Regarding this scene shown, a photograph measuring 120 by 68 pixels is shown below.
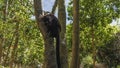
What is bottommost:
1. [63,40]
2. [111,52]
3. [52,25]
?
[111,52]

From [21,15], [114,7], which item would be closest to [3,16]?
[21,15]

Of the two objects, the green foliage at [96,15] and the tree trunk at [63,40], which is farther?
the green foliage at [96,15]

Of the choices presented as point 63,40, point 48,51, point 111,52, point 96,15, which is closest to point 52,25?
point 48,51

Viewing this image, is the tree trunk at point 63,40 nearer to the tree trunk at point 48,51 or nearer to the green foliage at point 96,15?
the tree trunk at point 48,51

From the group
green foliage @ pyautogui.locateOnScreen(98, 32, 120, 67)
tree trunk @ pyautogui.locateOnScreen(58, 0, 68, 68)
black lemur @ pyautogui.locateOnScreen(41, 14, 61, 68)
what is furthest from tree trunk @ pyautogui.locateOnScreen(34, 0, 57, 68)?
green foliage @ pyautogui.locateOnScreen(98, 32, 120, 67)

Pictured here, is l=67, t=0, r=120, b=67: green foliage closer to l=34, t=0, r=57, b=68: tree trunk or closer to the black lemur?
the black lemur

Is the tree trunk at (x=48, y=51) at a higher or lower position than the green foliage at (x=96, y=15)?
lower

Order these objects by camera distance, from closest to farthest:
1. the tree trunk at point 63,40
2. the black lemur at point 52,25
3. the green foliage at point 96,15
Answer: the black lemur at point 52,25 → the tree trunk at point 63,40 → the green foliage at point 96,15

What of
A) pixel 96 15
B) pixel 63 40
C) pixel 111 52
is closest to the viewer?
pixel 63 40

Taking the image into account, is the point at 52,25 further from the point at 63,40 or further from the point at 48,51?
the point at 63,40

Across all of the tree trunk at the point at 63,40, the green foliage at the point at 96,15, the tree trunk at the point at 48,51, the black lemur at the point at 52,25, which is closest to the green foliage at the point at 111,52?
the green foliage at the point at 96,15

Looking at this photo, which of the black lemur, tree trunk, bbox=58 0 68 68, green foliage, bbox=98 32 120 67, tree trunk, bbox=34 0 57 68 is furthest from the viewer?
green foliage, bbox=98 32 120 67

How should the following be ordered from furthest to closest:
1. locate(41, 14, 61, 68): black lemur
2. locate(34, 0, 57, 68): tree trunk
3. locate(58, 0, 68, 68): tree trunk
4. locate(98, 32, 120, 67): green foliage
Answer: locate(98, 32, 120, 67): green foliage
locate(58, 0, 68, 68): tree trunk
locate(41, 14, 61, 68): black lemur
locate(34, 0, 57, 68): tree trunk

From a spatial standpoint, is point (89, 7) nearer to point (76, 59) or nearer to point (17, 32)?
point (17, 32)
